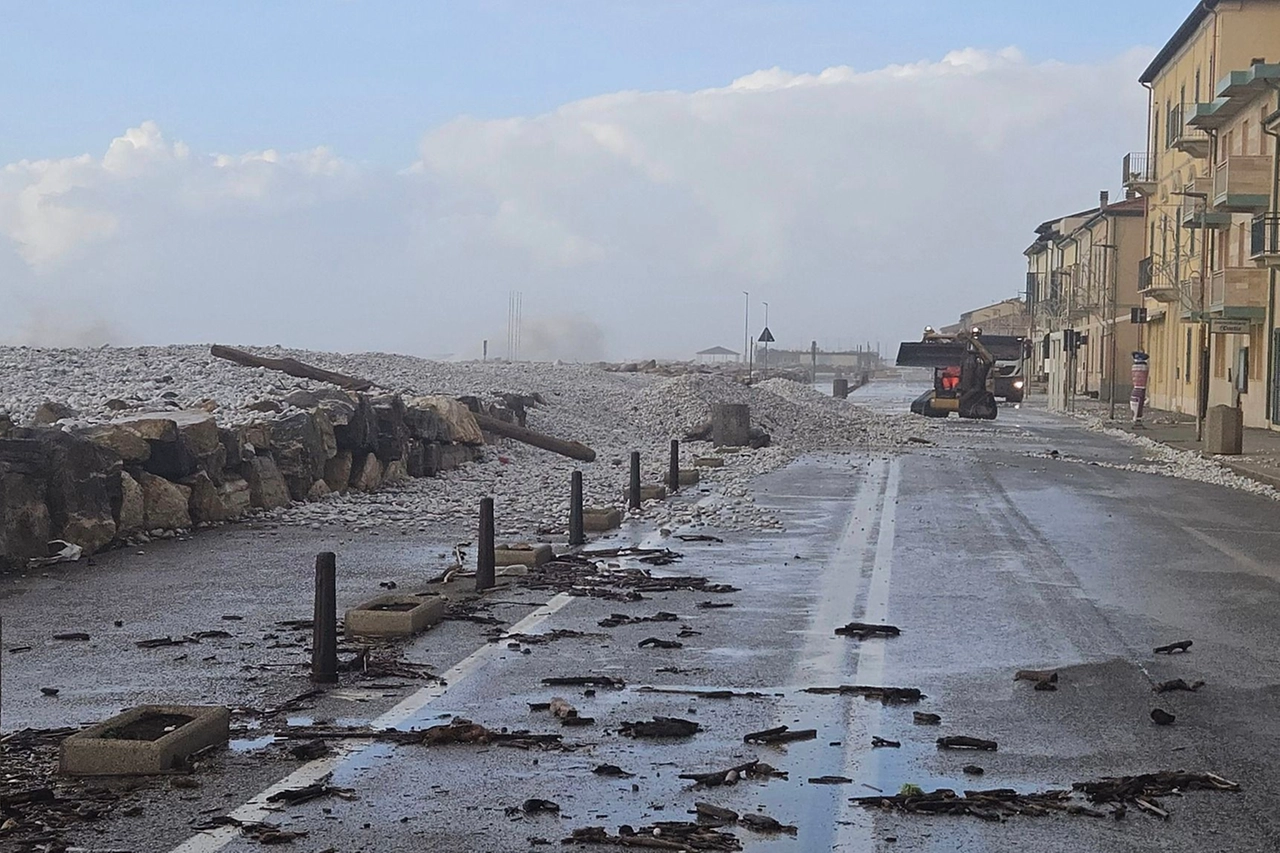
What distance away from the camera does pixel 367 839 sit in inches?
230

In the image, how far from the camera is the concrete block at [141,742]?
6750mm

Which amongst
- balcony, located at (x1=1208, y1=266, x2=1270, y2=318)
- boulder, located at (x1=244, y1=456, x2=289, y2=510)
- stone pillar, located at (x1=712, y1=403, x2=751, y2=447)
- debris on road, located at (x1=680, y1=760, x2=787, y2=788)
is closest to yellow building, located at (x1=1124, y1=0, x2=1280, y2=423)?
balcony, located at (x1=1208, y1=266, x2=1270, y2=318)

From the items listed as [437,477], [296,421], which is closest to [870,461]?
[437,477]

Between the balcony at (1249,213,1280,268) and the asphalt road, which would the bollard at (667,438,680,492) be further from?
the balcony at (1249,213,1280,268)

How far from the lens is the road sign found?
44156 millimetres

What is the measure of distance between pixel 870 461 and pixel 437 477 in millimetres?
9748

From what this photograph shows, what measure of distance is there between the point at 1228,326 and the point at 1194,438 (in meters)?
7.81

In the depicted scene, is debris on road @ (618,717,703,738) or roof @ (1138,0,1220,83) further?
roof @ (1138,0,1220,83)


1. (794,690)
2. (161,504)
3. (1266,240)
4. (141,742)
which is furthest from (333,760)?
(1266,240)

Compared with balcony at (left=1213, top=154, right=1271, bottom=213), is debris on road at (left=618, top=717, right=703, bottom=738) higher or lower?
lower

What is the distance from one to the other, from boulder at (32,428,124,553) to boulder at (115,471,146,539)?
0.12 meters


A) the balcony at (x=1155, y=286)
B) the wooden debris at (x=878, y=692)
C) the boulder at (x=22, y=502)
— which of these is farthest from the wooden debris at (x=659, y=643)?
the balcony at (x=1155, y=286)

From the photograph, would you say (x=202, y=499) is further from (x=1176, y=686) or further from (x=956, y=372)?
(x=956, y=372)

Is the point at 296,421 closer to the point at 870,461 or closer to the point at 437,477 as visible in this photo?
the point at 437,477
